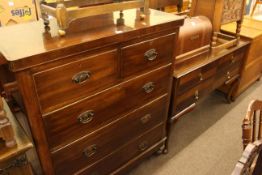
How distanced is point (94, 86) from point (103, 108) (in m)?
0.17

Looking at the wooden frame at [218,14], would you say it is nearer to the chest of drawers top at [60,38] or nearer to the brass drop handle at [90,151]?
the chest of drawers top at [60,38]

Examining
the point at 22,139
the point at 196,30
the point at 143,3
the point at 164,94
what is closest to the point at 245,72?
the point at 196,30

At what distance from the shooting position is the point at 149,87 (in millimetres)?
1464

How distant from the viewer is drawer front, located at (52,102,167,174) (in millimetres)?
1220

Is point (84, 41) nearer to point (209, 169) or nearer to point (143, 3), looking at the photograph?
point (143, 3)

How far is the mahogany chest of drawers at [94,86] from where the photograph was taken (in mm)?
931

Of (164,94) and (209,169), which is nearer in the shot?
(164,94)

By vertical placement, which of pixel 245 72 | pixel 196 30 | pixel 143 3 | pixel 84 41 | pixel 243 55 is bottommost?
pixel 245 72

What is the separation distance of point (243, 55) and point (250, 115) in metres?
1.63

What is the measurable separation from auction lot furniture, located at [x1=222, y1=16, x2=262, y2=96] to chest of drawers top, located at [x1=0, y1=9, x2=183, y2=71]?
1.42 metres

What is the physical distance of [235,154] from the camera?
201 centimetres

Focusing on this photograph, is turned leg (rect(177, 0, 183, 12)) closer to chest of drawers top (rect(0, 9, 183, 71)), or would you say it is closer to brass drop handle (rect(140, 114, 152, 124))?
chest of drawers top (rect(0, 9, 183, 71))

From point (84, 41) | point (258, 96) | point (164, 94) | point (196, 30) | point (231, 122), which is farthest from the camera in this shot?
point (258, 96)

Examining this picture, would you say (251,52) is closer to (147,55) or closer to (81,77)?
(147,55)
